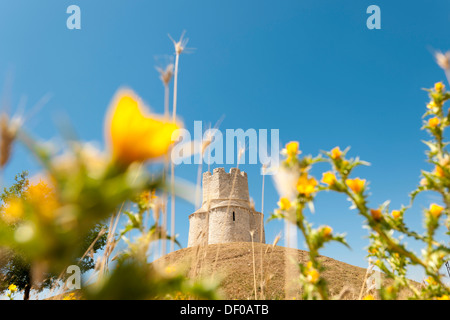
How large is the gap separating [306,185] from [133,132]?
2.84 feet

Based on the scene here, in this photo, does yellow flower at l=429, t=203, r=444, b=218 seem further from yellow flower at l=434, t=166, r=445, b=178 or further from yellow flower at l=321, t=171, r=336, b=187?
yellow flower at l=321, t=171, r=336, b=187

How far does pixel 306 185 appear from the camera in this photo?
1.16 meters

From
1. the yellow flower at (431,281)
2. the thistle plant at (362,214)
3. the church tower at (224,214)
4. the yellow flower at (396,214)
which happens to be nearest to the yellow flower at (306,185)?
the thistle plant at (362,214)

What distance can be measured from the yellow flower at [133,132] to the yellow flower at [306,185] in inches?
32.0

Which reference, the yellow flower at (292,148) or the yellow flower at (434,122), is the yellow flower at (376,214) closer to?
the yellow flower at (292,148)

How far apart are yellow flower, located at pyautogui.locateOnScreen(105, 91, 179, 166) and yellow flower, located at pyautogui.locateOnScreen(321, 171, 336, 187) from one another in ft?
3.53

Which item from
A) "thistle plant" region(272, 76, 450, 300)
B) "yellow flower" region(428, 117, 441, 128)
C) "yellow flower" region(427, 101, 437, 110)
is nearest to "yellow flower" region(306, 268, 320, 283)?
"thistle plant" region(272, 76, 450, 300)

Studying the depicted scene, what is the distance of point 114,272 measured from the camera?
42 centimetres

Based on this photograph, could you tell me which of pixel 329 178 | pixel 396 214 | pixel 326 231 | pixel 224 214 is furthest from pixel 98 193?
pixel 224 214

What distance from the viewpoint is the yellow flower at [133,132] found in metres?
0.43

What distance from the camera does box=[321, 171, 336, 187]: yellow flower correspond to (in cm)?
136

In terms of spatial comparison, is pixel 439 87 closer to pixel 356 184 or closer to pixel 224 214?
pixel 356 184
